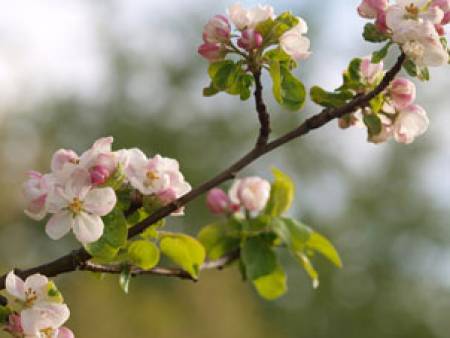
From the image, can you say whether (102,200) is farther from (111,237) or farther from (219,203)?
(219,203)

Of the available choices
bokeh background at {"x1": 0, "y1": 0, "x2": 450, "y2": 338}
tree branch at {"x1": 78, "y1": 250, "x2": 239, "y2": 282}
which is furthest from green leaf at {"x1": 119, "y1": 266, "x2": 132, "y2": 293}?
bokeh background at {"x1": 0, "y1": 0, "x2": 450, "y2": 338}

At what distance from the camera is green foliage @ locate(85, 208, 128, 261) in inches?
51.8

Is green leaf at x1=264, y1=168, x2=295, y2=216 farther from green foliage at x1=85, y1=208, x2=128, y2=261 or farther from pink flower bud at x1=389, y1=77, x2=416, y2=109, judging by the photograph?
green foliage at x1=85, y1=208, x2=128, y2=261

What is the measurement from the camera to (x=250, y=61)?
1440mm

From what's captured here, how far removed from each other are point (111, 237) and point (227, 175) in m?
0.18

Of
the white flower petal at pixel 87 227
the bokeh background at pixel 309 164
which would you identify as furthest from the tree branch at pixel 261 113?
the bokeh background at pixel 309 164

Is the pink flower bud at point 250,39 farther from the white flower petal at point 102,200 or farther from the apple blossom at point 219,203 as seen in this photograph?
the apple blossom at point 219,203

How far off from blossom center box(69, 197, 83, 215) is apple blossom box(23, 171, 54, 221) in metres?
0.05

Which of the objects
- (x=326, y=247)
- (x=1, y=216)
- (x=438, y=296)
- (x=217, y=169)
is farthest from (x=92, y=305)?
(x=326, y=247)

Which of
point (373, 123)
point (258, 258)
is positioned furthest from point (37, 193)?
point (258, 258)

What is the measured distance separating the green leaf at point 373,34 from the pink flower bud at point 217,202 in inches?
25.3

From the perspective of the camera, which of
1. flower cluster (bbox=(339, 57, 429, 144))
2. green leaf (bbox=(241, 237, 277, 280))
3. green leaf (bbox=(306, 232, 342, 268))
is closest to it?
flower cluster (bbox=(339, 57, 429, 144))

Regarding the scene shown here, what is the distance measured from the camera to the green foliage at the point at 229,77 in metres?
1.45

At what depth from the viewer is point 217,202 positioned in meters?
1.99
